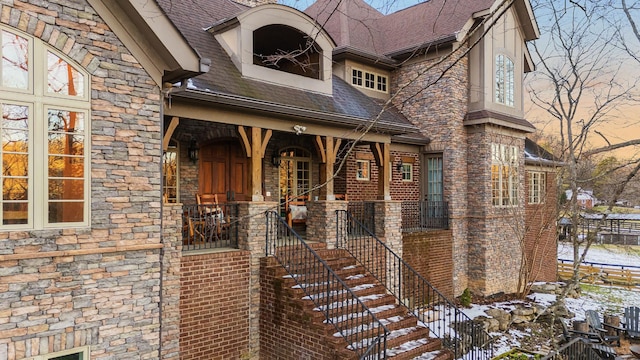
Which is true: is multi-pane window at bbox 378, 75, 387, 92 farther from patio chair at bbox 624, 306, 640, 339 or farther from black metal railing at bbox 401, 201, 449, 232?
patio chair at bbox 624, 306, 640, 339

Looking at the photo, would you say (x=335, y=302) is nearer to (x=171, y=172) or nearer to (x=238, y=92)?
(x=238, y=92)

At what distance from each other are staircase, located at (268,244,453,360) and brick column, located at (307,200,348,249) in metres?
0.43

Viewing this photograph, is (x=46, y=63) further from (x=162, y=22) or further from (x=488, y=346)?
(x=488, y=346)

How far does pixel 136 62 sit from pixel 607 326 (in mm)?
13202

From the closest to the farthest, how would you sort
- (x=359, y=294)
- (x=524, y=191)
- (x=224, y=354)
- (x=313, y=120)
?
(x=224, y=354)
(x=359, y=294)
(x=313, y=120)
(x=524, y=191)

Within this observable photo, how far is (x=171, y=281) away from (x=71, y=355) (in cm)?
180

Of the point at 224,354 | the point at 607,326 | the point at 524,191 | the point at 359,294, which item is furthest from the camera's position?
the point at 524,191

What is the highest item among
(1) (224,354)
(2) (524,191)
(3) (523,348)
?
(2) (524,191)

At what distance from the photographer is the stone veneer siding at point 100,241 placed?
187 inches

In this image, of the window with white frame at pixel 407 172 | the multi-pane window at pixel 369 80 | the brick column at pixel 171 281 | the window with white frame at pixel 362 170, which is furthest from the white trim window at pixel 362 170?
the brick column at pixel 171 281

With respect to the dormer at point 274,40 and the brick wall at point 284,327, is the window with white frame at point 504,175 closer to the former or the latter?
the dormer at point 274,40

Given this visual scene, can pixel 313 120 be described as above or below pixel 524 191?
above

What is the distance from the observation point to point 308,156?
1234 cm

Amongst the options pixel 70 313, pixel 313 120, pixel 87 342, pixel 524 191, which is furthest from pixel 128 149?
pixel 524 191
